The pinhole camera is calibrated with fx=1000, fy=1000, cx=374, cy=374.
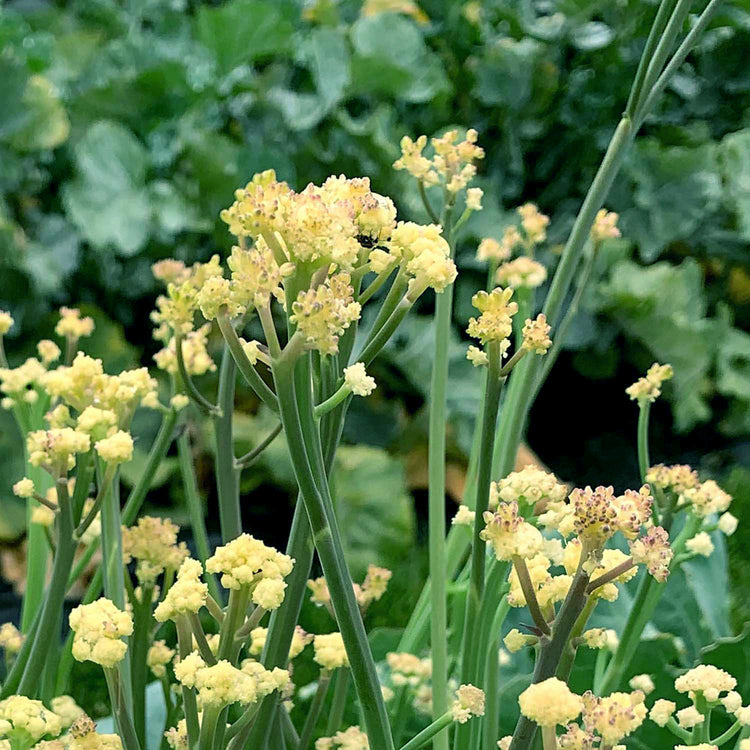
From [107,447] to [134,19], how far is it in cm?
189

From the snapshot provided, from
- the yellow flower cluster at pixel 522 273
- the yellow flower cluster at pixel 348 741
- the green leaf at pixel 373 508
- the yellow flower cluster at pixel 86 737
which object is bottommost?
the green leaf at pixel 373 508

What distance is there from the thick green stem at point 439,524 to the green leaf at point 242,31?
130cm

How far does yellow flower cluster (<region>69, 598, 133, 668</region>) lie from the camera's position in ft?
0.63

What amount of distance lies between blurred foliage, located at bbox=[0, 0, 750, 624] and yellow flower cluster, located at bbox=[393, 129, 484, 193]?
1070mm

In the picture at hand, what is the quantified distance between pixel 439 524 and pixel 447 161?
4.3 inches

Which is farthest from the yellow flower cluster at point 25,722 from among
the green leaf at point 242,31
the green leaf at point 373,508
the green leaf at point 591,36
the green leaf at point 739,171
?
the green leaf at point 591,36

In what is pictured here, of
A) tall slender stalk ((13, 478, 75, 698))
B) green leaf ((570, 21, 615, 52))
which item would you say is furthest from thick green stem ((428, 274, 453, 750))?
green leaf ((570, 21, 615, 52))

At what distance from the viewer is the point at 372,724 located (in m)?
0.21

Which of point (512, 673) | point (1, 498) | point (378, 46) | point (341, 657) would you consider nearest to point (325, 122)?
point (378, 46)

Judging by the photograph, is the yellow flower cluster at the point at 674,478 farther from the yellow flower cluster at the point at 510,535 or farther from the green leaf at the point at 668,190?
the green leaf at the point at 668,190

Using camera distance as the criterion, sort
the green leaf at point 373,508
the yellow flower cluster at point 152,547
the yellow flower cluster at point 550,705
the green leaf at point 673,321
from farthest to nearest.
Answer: the green leaf at point 673,321, the green leaf at point 373,508, the yellow flower cluster at point 152,547, the yellow flower cluster at point 550,705

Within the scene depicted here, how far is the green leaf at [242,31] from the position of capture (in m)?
1.49

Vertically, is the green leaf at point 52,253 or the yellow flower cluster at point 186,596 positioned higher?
the yellow flower cluster at point 186,596

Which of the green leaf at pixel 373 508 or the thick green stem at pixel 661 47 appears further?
the green leaf at pixel 373 508
